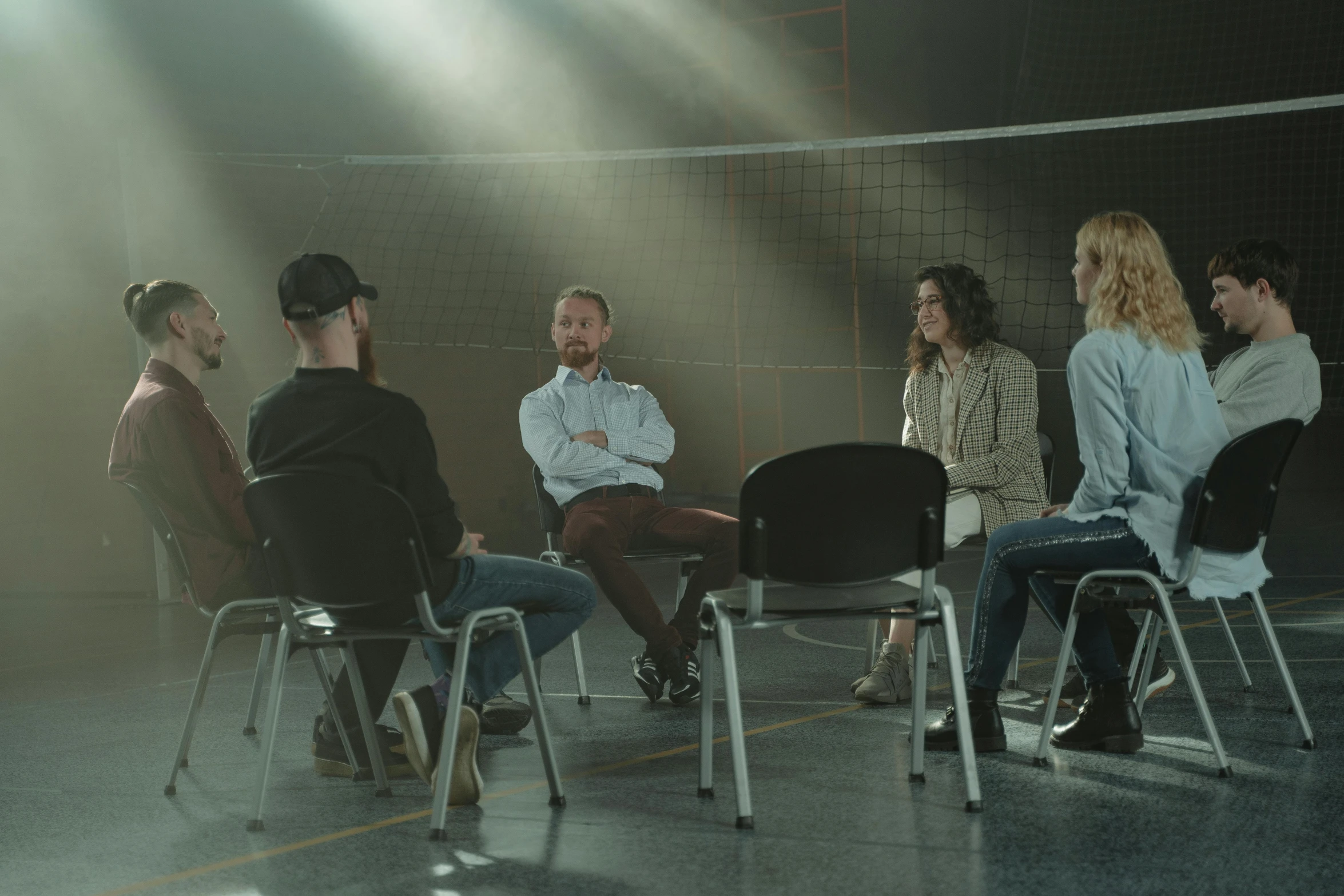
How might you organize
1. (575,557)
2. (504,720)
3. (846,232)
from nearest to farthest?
(504,720), (575,557), (846,232)

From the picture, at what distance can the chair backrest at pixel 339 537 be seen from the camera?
7.64ft

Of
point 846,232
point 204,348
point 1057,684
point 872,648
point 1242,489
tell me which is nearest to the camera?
point 1242,489

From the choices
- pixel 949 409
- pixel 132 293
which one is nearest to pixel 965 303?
pixel 949 409

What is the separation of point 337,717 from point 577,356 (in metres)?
1.69

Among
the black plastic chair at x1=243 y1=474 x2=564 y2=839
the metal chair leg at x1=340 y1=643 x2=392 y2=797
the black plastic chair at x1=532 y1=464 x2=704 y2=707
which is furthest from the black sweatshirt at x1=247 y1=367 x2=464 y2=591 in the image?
the black plastic chair at x1=532 y1=464 x2=704 y2=707

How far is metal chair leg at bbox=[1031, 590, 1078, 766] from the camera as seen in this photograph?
2.75 m

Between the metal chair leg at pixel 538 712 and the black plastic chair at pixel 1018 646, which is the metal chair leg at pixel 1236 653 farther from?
the metal chair leg at pixel 538 712

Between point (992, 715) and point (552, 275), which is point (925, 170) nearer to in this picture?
point (552, 275)

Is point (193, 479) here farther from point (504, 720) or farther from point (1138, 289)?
point (1138, 289)

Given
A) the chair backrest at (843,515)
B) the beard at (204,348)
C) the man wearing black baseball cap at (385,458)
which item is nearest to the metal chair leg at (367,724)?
the man wearing black baseball cap at (385,458)

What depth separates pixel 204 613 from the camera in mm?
3029

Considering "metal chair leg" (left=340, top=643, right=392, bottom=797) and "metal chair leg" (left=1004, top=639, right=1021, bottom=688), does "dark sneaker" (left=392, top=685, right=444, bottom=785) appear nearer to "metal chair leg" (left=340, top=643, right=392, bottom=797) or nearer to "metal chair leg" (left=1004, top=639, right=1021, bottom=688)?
"metal chair leg" (left=340, top=643, right=392, bottom=797)

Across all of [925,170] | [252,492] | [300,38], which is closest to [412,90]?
[300,38]

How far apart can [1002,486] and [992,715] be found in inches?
35.6
